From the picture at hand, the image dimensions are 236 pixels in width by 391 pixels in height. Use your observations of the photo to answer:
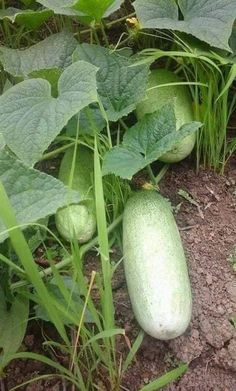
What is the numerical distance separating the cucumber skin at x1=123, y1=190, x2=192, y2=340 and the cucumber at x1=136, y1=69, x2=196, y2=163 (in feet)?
0.57

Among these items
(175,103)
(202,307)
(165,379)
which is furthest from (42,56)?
(165,379)

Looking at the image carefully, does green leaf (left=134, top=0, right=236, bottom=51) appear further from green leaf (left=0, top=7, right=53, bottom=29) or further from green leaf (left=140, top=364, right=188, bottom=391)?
green leaf (left=140, top=364, right=188, bottom=391)

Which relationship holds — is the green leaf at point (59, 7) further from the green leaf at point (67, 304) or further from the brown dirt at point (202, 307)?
the green leaf at point (67, 304)

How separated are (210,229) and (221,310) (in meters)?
0.26

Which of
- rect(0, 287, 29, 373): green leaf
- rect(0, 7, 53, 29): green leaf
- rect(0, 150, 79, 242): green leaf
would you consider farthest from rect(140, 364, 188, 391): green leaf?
rect(0, 7, 53, 29): green leaf

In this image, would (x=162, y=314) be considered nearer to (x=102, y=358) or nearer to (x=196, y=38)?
(x=102, y=358)

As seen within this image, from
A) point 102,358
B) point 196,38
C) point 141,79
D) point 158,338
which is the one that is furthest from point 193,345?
point 196,38

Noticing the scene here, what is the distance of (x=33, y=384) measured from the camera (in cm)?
142

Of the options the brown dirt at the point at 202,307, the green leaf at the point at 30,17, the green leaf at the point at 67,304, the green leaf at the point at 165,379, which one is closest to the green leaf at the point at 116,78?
the green leaf at the point at 30,17

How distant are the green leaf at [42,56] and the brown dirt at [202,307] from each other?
1.47ft

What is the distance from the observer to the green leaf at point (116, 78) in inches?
Result: 65.6

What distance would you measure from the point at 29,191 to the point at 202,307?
0.55m

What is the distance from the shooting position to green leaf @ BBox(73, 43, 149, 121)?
1.67 metres

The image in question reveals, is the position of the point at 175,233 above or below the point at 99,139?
below
